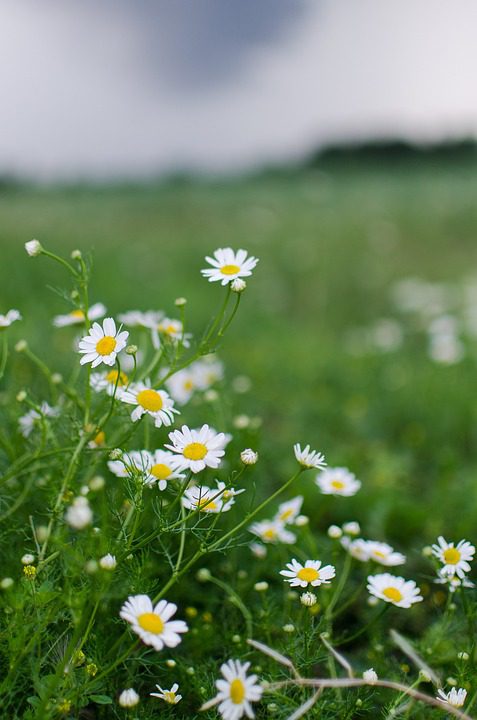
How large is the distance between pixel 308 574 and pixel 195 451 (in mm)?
292

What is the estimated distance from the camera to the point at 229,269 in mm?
1316

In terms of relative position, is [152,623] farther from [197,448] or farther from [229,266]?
[229,266]

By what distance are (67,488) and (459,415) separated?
7.49 feet

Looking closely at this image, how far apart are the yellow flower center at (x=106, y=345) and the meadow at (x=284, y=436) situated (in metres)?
0.17

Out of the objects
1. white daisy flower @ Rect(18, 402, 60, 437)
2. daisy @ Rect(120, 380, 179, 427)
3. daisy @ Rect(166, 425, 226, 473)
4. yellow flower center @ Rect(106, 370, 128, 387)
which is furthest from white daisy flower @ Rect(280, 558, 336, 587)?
white daisy flower @ Rect(18, 402, 60, 437)

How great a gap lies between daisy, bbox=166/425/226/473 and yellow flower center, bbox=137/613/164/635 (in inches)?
9.5

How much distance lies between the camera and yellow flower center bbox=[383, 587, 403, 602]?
1336mm

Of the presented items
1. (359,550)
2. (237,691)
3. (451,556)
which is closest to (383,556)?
(359,550)

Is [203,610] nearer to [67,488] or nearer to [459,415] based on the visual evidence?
[67,488]

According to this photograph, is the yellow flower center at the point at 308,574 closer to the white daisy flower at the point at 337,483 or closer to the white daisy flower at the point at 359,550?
the white daisy flower at the point at 359,550

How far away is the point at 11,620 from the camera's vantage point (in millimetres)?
1126

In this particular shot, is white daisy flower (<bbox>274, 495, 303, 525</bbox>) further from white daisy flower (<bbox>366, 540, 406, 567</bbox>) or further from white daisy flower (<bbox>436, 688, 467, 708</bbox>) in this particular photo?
white daisy flower (<bbox>436, 688, 467, 708</bbox>)

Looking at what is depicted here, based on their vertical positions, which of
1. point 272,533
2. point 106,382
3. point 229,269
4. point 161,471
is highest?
point 229,269

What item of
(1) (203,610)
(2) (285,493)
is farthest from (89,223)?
(1) (203,610)
